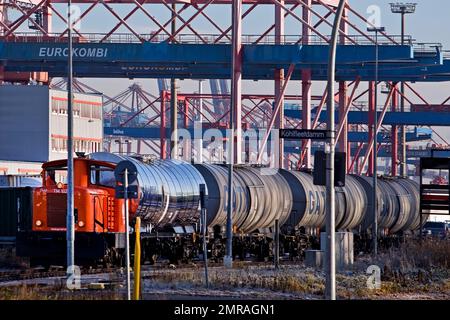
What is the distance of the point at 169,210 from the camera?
4459 centimetres

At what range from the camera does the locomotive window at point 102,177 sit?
4266 centimetres

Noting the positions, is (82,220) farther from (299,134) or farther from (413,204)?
(413,204)

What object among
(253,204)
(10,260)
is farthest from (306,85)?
(10,260)

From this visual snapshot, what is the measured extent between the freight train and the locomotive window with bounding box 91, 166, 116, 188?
30 mm

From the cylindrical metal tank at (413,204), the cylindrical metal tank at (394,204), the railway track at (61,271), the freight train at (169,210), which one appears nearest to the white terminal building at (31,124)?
the cylindrical metal tank at (413,204)

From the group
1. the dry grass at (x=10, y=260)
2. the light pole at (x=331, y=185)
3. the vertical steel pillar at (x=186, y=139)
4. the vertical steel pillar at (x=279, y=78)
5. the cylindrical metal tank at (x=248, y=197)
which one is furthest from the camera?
the vertical steel pillar at (x=186, y=139)

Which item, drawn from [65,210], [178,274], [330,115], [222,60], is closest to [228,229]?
[65,210]

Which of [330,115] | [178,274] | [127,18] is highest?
[127,18]

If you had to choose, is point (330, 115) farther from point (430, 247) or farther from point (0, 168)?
point (0, 168)

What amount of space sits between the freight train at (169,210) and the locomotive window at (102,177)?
0.10 feet

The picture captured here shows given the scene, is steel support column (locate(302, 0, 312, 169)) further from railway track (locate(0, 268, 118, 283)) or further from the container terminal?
railway track (locate(0, 268, 118, 283))

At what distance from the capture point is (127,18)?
9381 centimetres

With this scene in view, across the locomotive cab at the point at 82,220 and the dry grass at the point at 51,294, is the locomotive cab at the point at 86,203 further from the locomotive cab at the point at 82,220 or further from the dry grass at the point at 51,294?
the dry grass at the point at 51,294
